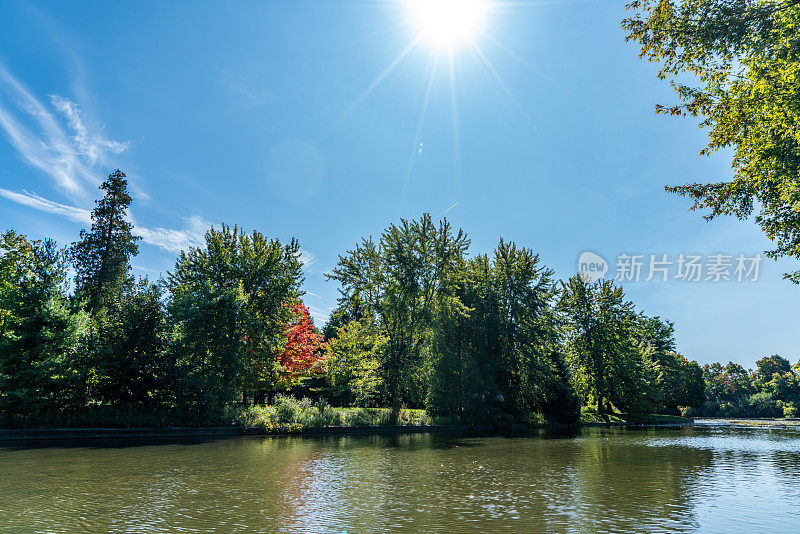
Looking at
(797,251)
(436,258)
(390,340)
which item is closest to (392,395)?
(390,340)

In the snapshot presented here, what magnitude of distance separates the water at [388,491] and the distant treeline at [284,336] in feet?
24.8

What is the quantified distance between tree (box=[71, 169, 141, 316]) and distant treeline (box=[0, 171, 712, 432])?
0.42 ft

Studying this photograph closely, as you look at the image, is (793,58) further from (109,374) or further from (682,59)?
(109,374)

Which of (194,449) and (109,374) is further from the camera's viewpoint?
(109,374)

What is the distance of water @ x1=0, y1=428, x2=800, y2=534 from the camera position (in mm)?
7578

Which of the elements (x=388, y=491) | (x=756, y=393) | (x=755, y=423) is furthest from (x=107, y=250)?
(x=756, y=393)

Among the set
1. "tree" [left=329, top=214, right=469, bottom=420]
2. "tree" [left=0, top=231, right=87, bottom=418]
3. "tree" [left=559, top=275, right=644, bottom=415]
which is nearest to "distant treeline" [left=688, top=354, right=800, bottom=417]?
"tree" [left=559, top=275, right=644, bottom=415]

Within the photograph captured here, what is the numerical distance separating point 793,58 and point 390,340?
27078 mm

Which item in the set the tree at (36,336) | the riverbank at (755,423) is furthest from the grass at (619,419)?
the tree at (36,336)

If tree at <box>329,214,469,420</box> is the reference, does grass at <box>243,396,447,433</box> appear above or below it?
below

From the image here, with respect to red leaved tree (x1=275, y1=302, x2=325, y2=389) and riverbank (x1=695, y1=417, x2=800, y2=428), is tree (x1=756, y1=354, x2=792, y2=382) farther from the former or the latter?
red leaved tree (x1=275, y1=302, x2=325, y2=389)

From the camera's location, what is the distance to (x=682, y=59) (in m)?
16.5

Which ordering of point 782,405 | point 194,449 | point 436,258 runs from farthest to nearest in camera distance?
1. point 782,405
2. point 436,258
3. point 194,449

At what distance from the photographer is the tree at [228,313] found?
25.8 m
